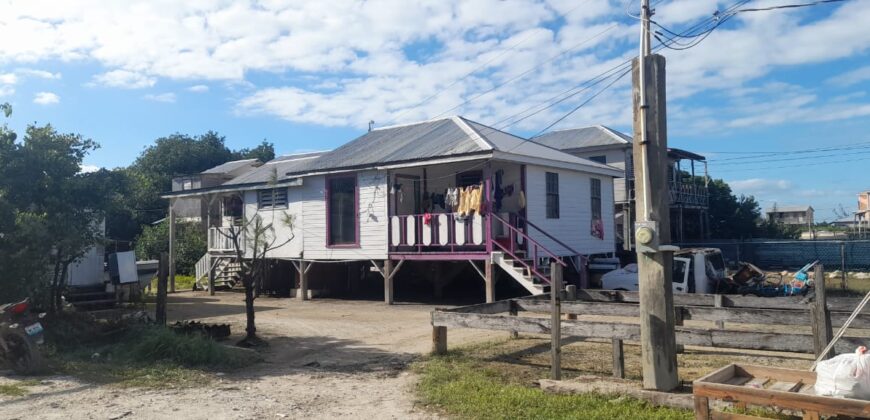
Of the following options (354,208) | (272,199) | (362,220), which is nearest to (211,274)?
(272,199)

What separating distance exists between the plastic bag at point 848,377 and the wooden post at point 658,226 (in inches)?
81.3

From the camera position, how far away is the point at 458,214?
58.7 feet

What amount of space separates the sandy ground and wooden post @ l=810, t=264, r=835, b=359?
158 inches

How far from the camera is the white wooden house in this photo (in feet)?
57.8

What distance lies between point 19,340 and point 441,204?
12554mm

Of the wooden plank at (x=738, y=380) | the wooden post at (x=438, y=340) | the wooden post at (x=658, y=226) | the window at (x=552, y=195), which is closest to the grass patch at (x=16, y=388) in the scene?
the wooden post at (x=438, y=340)

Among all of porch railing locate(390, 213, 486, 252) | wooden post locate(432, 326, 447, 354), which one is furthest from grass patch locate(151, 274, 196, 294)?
wooden post locate(432, 326, 447, 354)

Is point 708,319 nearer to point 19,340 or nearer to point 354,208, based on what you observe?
point 19,340

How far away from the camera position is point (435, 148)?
60.8ft

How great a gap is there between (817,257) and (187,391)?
27229 mm

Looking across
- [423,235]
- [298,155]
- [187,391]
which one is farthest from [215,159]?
[187,391]

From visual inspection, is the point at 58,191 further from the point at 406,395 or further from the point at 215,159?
the point at 215,159

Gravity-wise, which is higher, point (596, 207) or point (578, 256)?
point (596, 207)

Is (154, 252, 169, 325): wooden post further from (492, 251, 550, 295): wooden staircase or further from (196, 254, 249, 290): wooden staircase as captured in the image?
(196, 254, 249, 290): wooden staircase
